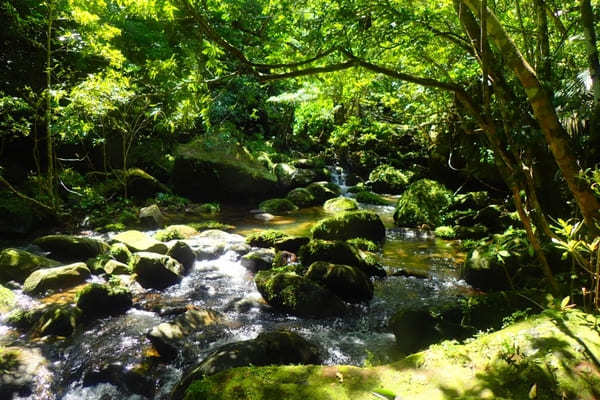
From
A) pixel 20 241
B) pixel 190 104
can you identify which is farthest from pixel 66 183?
pixel 190 104

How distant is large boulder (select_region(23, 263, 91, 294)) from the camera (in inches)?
247

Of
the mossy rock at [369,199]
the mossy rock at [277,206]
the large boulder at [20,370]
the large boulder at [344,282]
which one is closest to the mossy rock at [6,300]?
the large boulder at [20,370]

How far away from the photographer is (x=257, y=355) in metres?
3.76

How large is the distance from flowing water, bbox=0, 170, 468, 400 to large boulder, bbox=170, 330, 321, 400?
607 millimetres

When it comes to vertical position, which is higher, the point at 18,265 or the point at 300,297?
the point at 300,297

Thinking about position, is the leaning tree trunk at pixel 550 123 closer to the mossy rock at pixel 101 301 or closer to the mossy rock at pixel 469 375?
the mossy rock at pixel 469 375

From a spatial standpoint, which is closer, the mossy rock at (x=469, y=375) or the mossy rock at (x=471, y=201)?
the mossy rock at (x=469, y=375)

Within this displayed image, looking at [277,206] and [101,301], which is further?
[277,206]

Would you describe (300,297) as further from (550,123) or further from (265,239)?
(550,123)

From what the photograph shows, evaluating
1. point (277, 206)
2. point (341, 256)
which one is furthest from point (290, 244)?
point (277, 206)

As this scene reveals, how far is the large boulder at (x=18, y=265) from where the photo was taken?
6.71 metres

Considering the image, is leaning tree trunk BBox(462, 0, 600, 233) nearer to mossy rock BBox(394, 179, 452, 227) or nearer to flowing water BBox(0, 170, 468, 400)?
flowing water BBox(0, 170, 468, 400)

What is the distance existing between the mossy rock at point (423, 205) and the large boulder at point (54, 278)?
8420mm

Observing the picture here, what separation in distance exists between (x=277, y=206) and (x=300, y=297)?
848 cm
